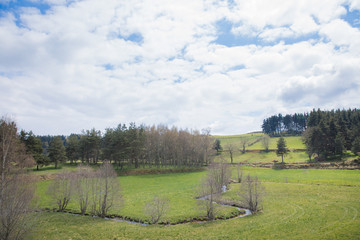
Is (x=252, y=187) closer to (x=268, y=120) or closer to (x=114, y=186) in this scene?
(x=114, y=186)

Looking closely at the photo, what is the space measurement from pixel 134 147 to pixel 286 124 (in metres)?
135

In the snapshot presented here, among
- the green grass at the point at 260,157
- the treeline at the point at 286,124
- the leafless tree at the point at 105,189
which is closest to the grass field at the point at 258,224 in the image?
the leafless tree at the point at 105,189

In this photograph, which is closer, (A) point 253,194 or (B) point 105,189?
(A) point 253,194

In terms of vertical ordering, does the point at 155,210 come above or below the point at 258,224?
above

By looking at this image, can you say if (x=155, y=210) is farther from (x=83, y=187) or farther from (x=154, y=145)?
(x=154, y=145)

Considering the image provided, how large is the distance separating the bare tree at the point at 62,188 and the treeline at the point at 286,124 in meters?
151

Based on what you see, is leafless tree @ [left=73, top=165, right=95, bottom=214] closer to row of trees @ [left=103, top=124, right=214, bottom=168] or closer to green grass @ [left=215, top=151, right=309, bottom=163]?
row of trees @ [left=103, top=124, right=214, bottom=168]

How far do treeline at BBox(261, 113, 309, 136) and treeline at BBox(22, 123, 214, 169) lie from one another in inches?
3752

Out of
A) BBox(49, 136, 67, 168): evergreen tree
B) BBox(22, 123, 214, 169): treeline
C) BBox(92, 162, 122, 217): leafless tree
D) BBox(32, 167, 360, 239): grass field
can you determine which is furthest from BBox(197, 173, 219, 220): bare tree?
BBox(49, 136, 67, 168): evergreen tree

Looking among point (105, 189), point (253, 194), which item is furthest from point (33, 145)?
point (253, 194)

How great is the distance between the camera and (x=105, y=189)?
28750 mm

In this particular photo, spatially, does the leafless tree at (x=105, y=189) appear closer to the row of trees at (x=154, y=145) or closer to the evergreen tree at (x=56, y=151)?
the row of trees at (x=154, y=145)

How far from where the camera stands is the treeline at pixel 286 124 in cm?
15189

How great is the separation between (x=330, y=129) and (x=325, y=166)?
22.2m
